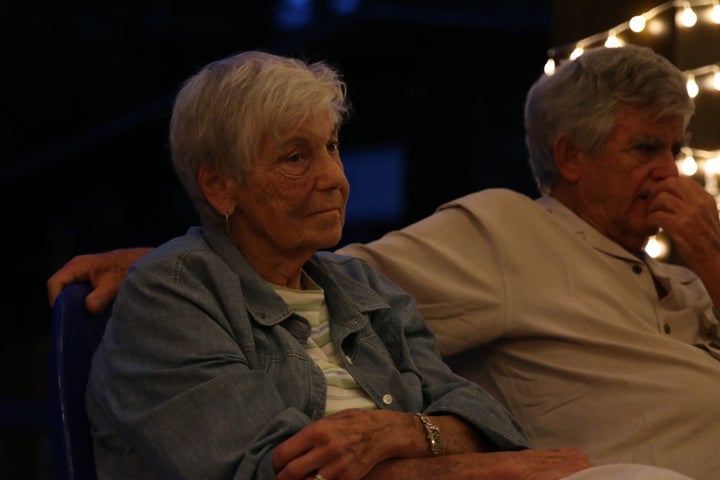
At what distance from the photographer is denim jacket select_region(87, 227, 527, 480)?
1882 millimetres

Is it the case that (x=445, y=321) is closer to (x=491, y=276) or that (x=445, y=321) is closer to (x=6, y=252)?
(x=491, y=276)

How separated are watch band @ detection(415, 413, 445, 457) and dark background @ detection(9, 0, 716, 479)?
3602 millimetres

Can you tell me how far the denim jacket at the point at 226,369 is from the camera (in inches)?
74.1

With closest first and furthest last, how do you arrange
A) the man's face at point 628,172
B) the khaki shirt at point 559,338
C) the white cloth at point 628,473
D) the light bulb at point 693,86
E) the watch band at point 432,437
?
1. the white cloth at point 628,473
2. the watch band at point 432,437
3. the khaki shirt at point 559,338
4. the man's face at point 628,172
5. the light bulb at point 693,86

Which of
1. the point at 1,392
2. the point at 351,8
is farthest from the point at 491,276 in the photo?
the point at 1,392

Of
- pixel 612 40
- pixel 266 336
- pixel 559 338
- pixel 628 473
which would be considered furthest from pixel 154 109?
pixel 628 473

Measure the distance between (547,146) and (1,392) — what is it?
458cm

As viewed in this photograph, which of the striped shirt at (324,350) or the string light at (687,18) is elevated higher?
the string light at (687,18)

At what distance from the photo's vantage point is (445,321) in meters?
2.61

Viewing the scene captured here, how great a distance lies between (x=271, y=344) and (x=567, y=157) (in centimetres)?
109

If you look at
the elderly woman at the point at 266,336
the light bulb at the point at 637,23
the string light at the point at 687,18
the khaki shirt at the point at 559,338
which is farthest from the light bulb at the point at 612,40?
the elderly woman at the point at 266,336

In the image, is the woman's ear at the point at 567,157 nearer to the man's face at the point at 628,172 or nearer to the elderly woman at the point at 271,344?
the man's face at the point at 628,172

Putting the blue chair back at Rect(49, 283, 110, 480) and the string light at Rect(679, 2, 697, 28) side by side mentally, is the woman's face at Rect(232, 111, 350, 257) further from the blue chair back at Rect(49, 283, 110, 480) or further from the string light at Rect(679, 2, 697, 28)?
the string light at Rect(679, 2, 697, 28)

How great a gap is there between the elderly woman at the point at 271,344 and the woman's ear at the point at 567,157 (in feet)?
2.31
